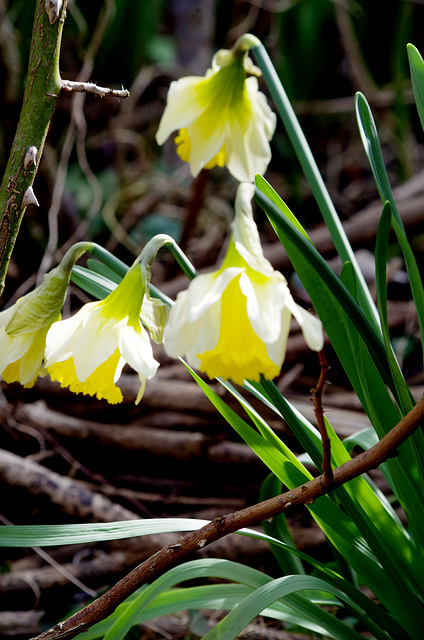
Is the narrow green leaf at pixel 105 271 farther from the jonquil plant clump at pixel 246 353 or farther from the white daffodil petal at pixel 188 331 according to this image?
the white daffodil petal at pixel 188 331

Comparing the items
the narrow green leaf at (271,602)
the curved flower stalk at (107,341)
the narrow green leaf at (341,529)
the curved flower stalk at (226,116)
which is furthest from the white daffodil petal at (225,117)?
the narrow green leaf at (271,602)

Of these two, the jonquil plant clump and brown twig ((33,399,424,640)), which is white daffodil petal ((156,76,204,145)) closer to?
the jonquil plant clump

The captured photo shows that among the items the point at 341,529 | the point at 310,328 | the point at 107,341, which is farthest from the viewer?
the point at 341,529

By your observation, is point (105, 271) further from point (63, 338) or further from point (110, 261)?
point (63, 338)

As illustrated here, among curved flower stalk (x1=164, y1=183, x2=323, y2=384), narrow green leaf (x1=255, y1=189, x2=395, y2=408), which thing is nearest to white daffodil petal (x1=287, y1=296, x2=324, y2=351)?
curved flower stalk (x1=164, y1=183, x2=323, y2=384)

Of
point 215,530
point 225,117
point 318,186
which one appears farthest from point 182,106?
point 215,530

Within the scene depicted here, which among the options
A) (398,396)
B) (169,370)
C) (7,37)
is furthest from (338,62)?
(398,396)
